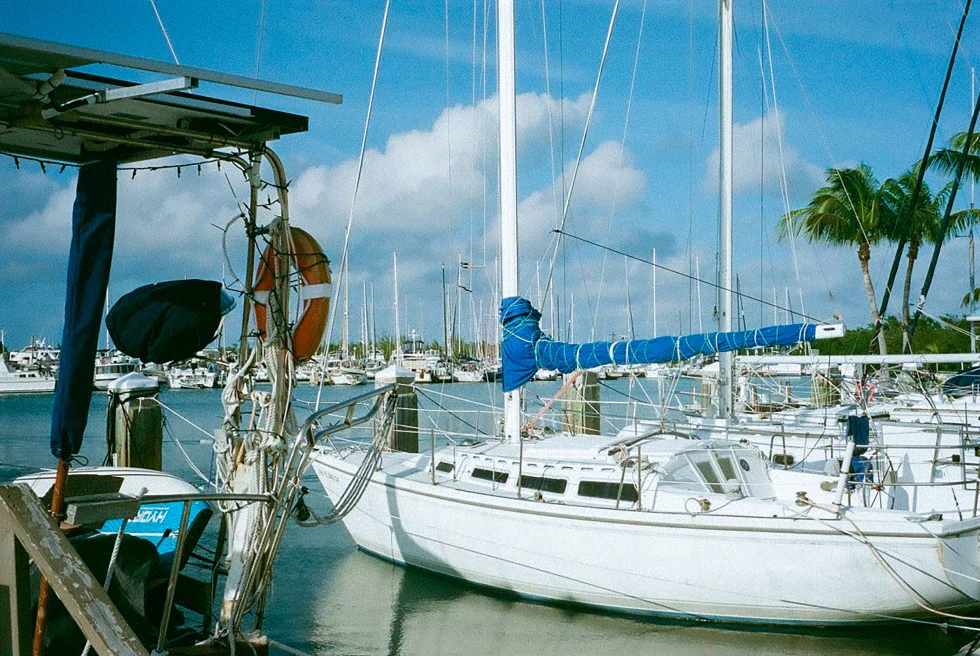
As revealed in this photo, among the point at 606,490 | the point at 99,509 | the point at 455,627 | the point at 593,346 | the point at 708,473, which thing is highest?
the point at 593,346

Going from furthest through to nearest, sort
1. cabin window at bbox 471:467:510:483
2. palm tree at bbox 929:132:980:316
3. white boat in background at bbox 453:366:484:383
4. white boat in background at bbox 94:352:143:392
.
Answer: white boat in background at bbox 453:366:484:383 < white boat in background at bbox 94:352:143:392 < palm tree at bbox 929:132:980:316 < cabin window at bbox 471:467:510:483

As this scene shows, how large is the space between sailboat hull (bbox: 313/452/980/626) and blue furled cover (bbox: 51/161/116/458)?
668 centimetres

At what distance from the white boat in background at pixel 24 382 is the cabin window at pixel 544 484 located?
59.4 meters

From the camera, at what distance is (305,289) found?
646cm

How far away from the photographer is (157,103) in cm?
545

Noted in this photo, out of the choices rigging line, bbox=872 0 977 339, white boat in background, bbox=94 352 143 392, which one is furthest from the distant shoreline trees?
white boat in background, bbox=94 352 143 392

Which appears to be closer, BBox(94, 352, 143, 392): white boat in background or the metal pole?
the metal pole

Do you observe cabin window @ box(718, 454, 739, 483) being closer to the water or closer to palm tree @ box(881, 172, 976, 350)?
the water

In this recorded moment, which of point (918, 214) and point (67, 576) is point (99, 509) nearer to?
point (67, 576)

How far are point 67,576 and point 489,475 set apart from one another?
8.97 m

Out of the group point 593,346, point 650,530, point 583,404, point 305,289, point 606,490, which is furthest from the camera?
point 583,404

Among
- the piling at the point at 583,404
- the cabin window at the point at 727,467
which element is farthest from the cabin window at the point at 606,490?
the piling at the point at 583,404

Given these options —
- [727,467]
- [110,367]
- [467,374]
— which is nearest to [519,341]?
[727,467]

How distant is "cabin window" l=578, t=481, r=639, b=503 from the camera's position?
10969 mm
